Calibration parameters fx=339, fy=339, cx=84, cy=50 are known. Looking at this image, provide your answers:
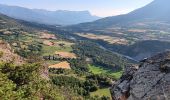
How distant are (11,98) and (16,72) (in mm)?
21711

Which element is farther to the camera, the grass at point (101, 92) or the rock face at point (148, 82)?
the grass at point (101, 92)

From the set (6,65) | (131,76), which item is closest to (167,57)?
(131,76)

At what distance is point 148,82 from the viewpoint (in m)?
23.1

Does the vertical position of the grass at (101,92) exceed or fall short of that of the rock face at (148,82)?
it falls short

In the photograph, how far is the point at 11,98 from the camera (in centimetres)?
5841

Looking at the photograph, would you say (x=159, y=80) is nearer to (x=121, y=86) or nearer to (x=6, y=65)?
(x=121, y=86)

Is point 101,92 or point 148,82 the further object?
point 101,92

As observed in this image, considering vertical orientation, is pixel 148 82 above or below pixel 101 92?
above

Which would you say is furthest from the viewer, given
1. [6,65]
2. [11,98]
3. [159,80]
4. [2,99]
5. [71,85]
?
[71,85]

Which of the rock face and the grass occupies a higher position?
the rock face

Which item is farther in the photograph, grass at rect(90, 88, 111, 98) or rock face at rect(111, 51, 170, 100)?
grass at rect(90, 88, 111, 98)

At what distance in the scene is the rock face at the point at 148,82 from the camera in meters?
21.9

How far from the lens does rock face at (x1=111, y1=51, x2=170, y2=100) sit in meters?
21.9

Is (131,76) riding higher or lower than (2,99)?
higher
